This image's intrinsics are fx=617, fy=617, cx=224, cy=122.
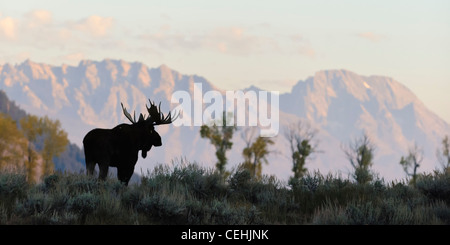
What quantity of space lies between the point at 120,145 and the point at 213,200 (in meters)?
3.43

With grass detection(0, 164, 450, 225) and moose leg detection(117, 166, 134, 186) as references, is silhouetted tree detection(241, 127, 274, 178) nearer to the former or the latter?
grass detection(0, 164, 450, 225)

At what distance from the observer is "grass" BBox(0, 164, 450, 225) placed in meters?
11.0

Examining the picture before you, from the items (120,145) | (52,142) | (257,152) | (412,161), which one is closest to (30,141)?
(52,142)

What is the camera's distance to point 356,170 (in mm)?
18750

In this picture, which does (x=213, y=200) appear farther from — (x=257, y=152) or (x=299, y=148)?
(x=257, y=152)

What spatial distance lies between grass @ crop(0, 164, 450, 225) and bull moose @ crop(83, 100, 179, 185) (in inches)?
23.6

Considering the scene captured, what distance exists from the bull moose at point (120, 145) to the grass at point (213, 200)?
1.97ft

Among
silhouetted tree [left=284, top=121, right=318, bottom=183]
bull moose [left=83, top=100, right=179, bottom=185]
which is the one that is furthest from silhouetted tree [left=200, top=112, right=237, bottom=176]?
bull moose [left=83, top=100, right=179, bottom=185]
